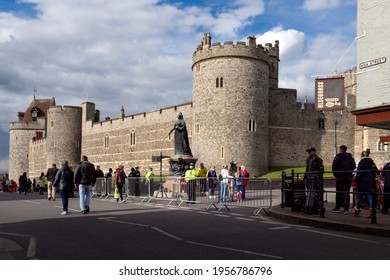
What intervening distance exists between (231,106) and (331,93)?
24.1 m

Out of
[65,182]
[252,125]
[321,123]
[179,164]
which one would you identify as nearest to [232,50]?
[252,125]

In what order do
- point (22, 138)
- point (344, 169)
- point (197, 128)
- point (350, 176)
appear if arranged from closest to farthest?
1. point (350, 176)
2. point (344, 169)
3. point (197, 128)
4. point (22, 138)

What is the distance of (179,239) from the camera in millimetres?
8664

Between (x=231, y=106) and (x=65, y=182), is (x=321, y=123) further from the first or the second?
(x=65, y=182)

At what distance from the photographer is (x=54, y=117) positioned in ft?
237

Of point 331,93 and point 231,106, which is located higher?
point 231,106

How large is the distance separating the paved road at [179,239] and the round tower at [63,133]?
60.9 metres

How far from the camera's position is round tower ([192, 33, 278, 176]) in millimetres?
40750

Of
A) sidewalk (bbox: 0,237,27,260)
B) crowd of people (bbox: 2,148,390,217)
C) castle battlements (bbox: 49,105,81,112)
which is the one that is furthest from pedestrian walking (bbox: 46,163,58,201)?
castle battlements (bbox: 49,105,81,112)

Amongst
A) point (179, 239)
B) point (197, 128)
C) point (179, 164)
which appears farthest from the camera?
point (197, 128)

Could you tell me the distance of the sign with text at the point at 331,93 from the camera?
16.9 metres

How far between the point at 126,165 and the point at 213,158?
21937mm

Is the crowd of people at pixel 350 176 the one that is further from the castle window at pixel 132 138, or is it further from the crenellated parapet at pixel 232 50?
the castle window at pixel 132 138

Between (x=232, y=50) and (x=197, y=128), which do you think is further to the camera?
(x=197, y=128)
